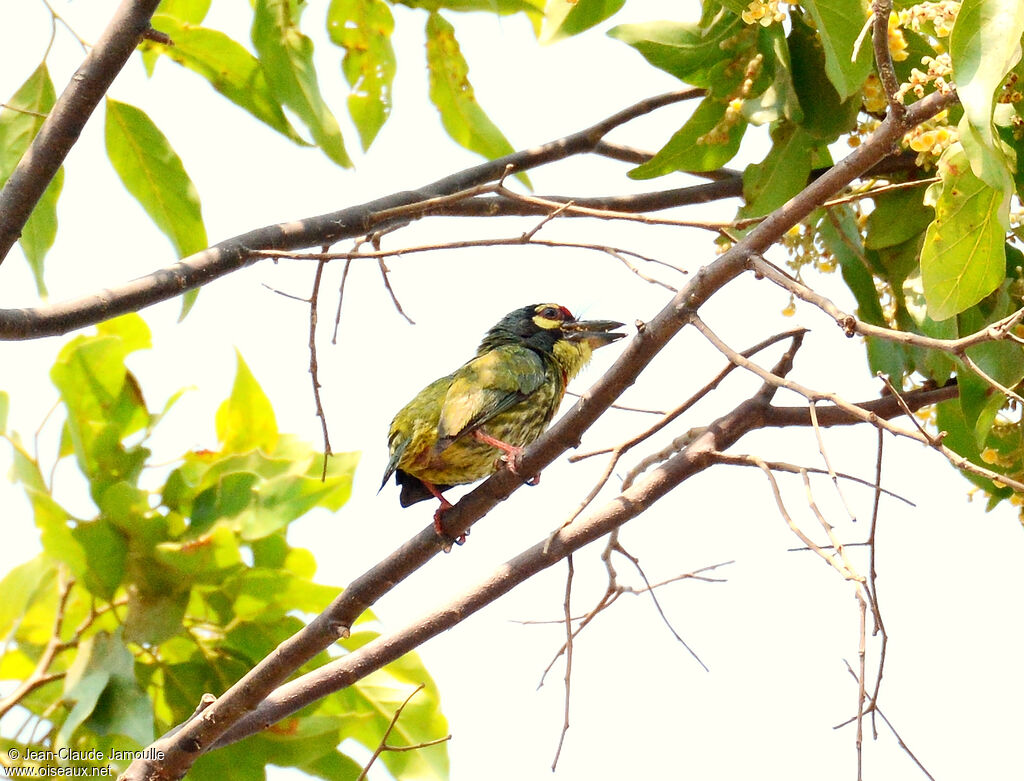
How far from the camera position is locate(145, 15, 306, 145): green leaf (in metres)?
3.19

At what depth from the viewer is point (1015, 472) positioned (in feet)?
9.02

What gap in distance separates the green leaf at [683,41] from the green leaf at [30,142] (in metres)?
1.55

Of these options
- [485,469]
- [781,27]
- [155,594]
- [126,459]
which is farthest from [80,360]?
[781,27]

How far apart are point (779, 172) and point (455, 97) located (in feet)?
3.95

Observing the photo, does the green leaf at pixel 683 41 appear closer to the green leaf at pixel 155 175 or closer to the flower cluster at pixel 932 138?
the flower cluster at pixel 932 138

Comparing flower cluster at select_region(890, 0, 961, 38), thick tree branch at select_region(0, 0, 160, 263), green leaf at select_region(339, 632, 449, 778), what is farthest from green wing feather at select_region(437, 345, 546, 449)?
flower cluster at select_region(890, 0, 961, 38)

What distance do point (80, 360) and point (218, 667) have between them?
4.37 feet

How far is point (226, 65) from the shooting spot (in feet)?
10.6

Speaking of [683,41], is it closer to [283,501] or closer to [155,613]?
[283,501]

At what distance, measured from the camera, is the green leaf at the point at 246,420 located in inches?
188

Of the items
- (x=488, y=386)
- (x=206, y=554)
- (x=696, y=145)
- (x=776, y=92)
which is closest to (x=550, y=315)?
(x=488, y=386)

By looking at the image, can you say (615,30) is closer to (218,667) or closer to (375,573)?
(375,573)

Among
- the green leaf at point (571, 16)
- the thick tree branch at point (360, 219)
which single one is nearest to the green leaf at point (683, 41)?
the green leaf at point (571, 16)

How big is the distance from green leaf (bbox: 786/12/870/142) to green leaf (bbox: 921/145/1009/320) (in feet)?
2.44
